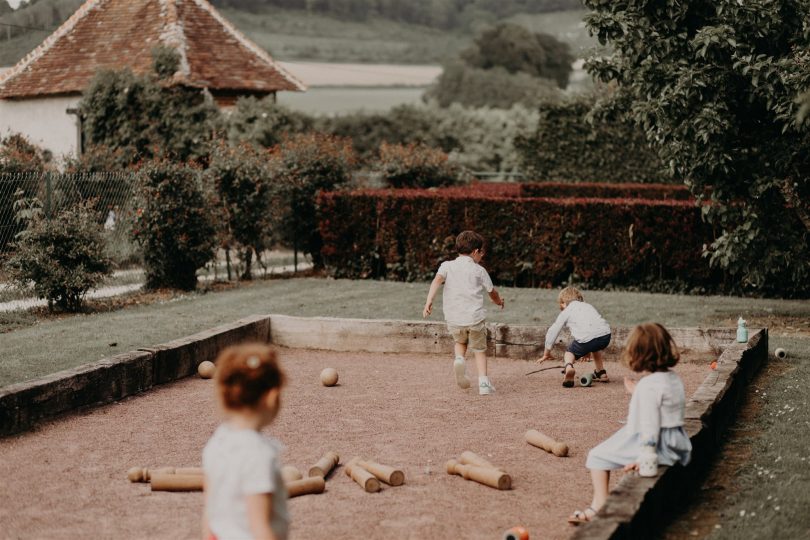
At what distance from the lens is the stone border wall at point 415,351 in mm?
5484

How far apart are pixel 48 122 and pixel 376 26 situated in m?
61.6

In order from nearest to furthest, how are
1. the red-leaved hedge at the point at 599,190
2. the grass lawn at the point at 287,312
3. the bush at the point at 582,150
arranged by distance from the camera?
the grass lawn at the point at 287,312 < the red-leaved hedge at the point at 599,190 < the bush at the point at 582,150

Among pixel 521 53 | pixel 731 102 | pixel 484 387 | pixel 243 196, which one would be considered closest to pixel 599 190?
pixel 243 196

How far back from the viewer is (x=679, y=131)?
12445 mm

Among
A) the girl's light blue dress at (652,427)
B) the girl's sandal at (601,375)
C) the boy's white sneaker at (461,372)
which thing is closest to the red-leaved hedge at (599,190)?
the girl's sandal at (601,375)

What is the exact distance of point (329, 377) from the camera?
9.94 metres

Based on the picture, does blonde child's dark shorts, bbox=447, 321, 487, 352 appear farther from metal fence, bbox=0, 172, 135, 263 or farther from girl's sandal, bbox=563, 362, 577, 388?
metal fence, bbox=0, 172, 135, 263

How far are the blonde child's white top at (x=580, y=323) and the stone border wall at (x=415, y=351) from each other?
1.14 meters

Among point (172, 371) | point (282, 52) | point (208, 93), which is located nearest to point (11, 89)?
point (208, 93)

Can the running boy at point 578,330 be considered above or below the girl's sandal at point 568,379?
above

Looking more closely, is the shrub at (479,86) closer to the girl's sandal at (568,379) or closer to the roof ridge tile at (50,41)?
the roof ridge tile at (50,41)

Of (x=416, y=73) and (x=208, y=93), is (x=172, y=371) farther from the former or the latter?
(x=416, y=73)

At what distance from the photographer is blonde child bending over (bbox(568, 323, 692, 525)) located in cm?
574

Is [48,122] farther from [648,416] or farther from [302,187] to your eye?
[648,416]
